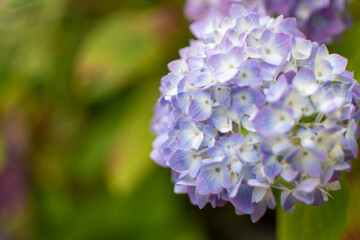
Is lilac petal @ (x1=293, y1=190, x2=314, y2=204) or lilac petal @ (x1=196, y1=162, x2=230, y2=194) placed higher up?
lilac petal @ (x1=196, y1=162, x2=230, y2=194)

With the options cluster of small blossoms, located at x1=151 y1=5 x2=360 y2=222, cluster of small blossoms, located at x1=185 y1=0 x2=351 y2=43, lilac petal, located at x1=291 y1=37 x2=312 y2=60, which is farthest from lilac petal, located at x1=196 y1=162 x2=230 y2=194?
cluster of small blossoms, located at x1=185 y1=0 x2=351 y2=43

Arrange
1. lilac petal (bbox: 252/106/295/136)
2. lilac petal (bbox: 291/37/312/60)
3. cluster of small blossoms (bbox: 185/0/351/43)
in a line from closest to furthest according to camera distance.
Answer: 1. lilac petal (bbox: 252/106/295/136)
2. lilac petal (bbox: 291/37/312/60)
3. cluster of small blossoms (bbox: 185/0/351/43)

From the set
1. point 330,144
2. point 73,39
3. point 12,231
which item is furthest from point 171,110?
point 12,231

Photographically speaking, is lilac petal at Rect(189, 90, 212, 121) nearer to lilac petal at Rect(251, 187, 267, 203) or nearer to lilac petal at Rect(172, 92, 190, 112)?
lilac petal at Rect(172, 92, 190, 112)

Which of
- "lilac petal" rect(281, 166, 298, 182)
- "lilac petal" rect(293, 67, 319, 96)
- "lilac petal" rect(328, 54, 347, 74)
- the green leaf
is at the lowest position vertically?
the green leaf

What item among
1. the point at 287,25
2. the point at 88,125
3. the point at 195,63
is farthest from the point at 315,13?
the point at 88,125

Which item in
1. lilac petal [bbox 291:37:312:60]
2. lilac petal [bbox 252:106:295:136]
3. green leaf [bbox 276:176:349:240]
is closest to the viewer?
lilac petal [bbox 252:106:295:136]
